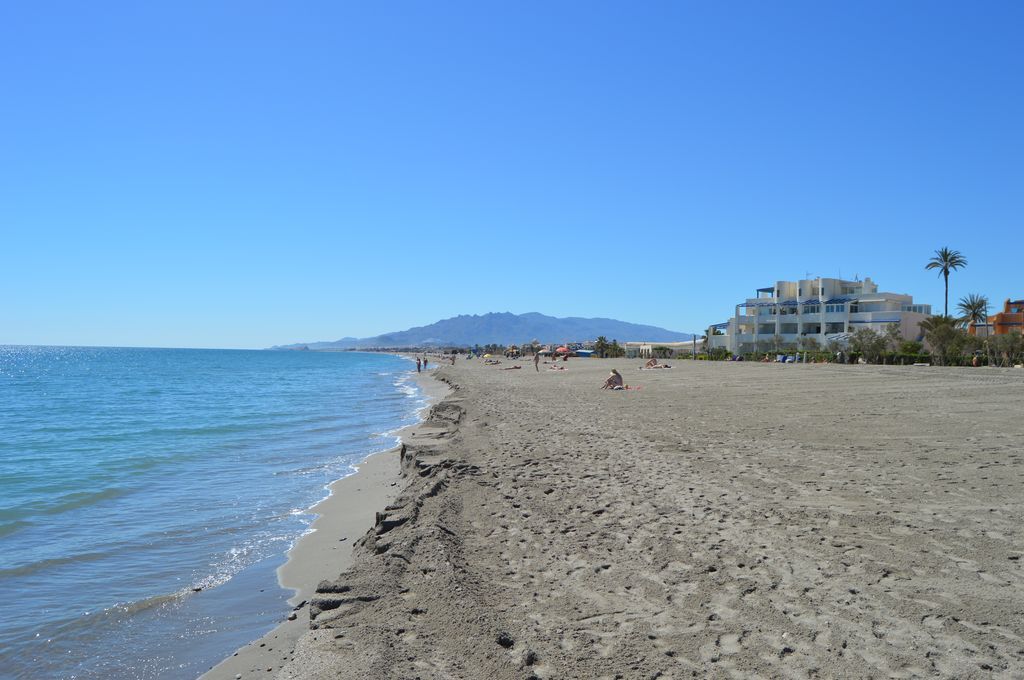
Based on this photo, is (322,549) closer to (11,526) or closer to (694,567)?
(694,567)

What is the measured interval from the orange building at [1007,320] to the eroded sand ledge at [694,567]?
2379 inches

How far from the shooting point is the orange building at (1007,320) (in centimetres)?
5997

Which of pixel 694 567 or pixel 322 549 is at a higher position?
pixel 694 567

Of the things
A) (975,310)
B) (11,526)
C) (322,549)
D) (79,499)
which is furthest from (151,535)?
(975,310)

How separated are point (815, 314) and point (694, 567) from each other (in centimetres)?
7231

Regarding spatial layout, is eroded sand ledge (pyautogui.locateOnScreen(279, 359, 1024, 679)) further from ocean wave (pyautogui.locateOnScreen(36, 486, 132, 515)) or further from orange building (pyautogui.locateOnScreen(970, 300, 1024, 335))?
orange building (pyautogui.locateOnScreen(970, 300, 1024, 335))

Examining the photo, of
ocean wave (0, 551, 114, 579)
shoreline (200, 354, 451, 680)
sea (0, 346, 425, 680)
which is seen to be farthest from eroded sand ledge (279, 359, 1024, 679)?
ocean wave (0, 551, 114, 579)

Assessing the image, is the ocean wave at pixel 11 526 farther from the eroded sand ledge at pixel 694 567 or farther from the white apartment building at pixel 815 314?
the white apartment building at pixel 815 314

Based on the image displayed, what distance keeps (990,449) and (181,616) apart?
35.8 ft

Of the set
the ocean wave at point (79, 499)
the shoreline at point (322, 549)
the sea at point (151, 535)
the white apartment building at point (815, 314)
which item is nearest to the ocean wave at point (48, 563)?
the sea at point (151, 535)

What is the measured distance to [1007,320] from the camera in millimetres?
61219

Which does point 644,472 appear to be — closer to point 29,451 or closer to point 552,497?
point 552,497

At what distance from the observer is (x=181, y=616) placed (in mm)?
6238

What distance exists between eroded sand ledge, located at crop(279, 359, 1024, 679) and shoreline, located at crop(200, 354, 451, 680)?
0.36 m
